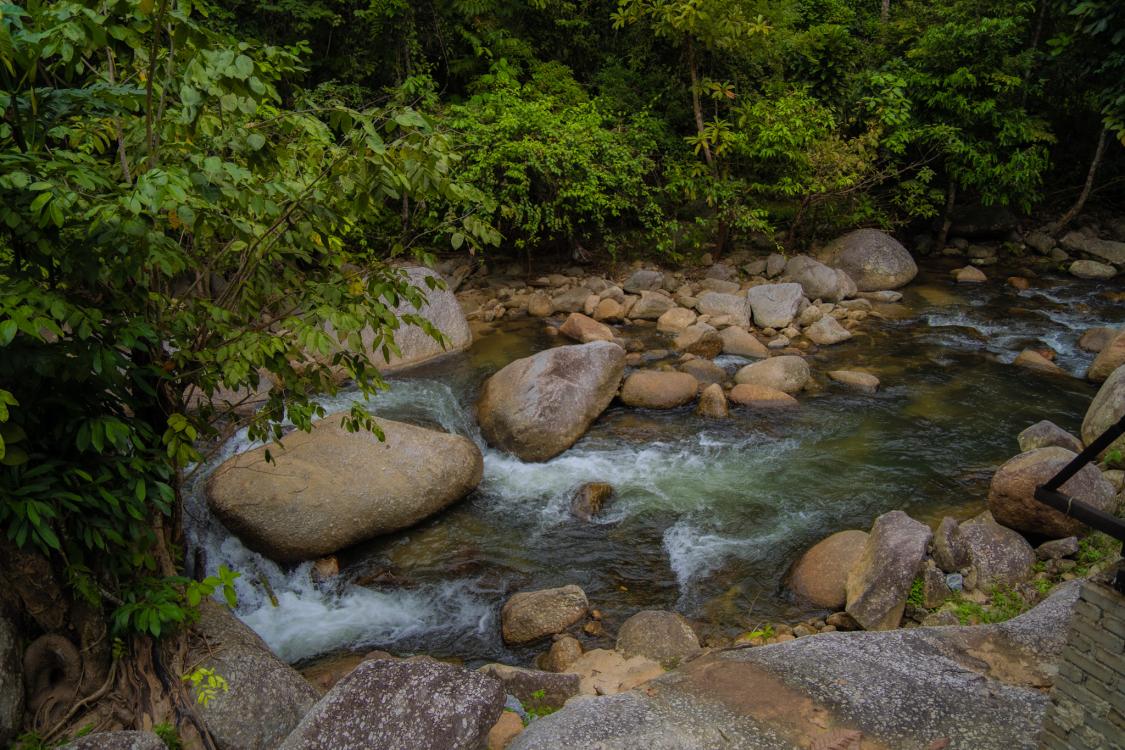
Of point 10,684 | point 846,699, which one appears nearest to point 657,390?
point 846,699

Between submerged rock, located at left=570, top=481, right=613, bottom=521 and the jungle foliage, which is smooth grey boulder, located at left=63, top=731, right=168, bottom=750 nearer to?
the jungle foliage

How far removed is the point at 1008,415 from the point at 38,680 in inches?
374

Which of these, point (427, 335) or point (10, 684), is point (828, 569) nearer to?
point (10, 684)

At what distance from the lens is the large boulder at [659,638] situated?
529 centimetres

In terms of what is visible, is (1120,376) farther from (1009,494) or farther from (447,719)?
(447,719)

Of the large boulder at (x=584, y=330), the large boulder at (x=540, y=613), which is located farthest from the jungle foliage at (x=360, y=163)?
the large boulder at (x=540, y=613)

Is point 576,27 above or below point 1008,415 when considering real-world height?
above

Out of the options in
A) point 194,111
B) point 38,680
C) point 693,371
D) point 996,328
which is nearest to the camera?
point 194,111

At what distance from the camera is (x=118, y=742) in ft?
12.1

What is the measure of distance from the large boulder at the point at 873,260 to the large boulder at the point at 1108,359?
14.0ft

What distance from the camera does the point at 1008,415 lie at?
28.9 ft

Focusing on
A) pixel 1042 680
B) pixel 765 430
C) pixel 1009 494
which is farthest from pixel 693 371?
pixel 1042 680

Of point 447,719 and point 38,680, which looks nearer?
point 447,719

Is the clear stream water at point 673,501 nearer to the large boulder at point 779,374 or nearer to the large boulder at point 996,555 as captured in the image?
the large boulder at point 779,374
